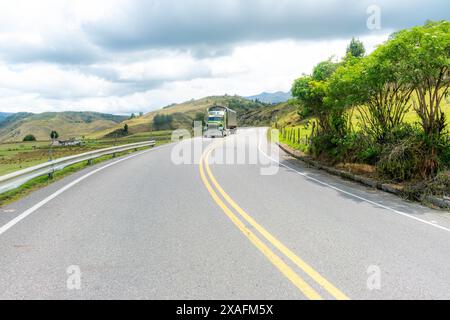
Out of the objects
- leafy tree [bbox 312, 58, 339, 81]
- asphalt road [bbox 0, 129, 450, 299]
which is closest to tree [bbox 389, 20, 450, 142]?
asphalt road [bbox 0, 129, 450, 299]

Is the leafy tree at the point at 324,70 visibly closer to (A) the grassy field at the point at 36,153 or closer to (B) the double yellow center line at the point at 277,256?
(B) the double yellow center line at the point at 277,256

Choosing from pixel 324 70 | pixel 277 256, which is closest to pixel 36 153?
pixel 324 70

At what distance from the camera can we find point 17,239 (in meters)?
6.12

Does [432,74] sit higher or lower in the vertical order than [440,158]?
higher

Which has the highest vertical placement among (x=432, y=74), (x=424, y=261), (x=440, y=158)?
(x=432, y=74)

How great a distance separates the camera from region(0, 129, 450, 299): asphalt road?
4328mm

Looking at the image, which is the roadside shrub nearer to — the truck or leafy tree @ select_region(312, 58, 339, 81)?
leafy tree @ select_region(312, 58, 339, 81)

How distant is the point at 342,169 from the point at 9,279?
13.4m

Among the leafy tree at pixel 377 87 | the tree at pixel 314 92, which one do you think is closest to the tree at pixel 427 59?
the leafy tree at pixel 377 87
